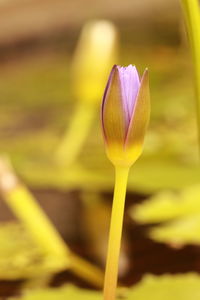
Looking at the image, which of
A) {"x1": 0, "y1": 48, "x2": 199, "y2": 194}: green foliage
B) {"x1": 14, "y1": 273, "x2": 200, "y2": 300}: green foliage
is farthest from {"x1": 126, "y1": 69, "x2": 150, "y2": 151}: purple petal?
{"x1": 0, "y1": 48, "x2": 199, "y2": 194}: green foliage

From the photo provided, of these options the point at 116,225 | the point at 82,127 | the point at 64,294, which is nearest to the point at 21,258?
the point at 64,294

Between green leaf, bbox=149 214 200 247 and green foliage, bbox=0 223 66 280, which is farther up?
green leaf, bbox=149 214 200 247

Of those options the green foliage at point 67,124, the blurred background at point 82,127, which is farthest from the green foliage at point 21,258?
the green foliage at point 67,124

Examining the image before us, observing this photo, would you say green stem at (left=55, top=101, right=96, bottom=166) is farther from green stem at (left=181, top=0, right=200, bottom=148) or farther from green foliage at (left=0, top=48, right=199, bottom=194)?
green stem at (left=181, top=0, right=200, bottom=148)

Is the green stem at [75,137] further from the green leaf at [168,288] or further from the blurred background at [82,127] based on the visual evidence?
the green leaf at [168,288]

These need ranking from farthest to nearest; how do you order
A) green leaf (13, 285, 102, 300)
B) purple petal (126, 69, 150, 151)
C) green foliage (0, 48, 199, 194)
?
green foliage (0, 48, 199, 194), green leaf (13, 285, 102, 300), purple petal (126, 69, 150, 151)

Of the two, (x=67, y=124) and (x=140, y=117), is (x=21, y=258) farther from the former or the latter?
(x=67, y=124)

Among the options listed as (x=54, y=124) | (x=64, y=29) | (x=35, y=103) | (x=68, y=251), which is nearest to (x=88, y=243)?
(x=68, y=251)
